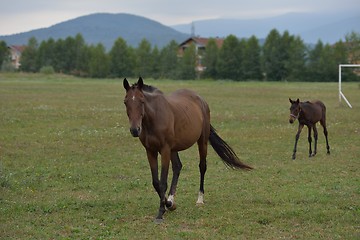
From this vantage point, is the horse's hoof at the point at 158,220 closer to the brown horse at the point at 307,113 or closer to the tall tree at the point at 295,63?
the brown horse at the point at 307,113

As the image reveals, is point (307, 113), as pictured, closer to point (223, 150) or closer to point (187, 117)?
point (223, 150)

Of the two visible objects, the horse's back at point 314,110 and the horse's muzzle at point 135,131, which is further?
the horse's back at point 314,110

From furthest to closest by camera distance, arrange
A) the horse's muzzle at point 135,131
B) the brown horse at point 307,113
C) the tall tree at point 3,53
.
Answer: the tall tree at point 3,53 < the brown horse at point 307,113 < the horse's muzzle at point 135,131

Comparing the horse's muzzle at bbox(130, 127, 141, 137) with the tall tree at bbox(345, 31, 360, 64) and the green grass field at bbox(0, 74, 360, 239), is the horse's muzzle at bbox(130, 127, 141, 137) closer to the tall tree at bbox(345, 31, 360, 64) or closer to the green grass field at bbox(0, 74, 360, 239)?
the green grass field at bbox(0, 74, 360, 239)

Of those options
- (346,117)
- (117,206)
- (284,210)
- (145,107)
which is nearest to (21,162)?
(117,206)

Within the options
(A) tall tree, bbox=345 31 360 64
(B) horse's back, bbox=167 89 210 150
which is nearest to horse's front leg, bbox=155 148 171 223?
(B) horse's back, bbox=167 89 210 150

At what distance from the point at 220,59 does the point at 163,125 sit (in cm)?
7725

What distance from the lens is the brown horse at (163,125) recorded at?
7.99 m

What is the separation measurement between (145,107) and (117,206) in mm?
2084

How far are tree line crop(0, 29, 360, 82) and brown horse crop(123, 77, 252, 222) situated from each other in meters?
67.5

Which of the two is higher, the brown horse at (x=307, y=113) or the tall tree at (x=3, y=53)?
the tall tree at (x=3, y=53)

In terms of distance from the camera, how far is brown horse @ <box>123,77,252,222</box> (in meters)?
7.99

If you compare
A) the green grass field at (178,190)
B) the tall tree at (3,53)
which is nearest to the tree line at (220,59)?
the tall tree at (3,53)

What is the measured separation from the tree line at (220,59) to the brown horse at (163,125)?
67.5 meters
